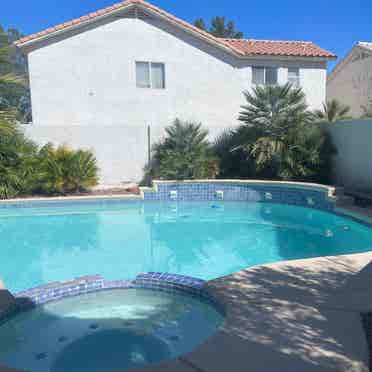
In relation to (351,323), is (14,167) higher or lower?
higher

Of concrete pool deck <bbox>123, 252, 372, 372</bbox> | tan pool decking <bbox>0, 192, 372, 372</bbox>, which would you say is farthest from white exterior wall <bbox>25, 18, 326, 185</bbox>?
concrete pool deck <bbox>123, 252, 372, 372</bbox>

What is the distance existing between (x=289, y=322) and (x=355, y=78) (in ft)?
75.1

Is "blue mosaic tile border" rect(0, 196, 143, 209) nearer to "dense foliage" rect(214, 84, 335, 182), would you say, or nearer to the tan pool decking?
"dense foliage" rect(214, 84, 335, 182)

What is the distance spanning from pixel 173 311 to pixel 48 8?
2436 centimetres

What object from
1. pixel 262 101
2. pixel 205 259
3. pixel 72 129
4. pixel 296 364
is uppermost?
pixel 262 101

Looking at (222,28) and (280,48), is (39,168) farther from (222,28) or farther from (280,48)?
(222,28)

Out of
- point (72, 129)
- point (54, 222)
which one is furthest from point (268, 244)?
point (72, 129)

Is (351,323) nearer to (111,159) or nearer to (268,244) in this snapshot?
(268,244)

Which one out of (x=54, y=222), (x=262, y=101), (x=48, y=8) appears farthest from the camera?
(x=48, y=8)

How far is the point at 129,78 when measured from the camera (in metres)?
17.3

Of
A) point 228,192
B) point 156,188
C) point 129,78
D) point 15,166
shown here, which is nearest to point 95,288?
point 156,188

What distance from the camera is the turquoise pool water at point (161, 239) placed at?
304 inches

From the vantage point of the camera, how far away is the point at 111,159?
632 inches

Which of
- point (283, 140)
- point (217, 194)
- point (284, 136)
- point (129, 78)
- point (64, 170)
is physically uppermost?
point (129, 78)
